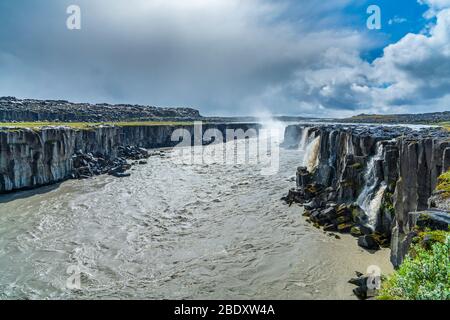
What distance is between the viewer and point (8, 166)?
53844 mm

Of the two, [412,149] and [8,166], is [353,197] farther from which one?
[8,166]

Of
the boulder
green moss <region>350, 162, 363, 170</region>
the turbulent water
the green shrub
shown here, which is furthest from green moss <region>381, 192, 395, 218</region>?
the green shrub

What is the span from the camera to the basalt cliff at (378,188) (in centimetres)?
2520

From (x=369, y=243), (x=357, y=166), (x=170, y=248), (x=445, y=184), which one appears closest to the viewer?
(x=445, y=184)

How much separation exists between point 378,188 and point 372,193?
90 centimetres

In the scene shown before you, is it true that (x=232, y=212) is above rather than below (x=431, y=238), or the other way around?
below

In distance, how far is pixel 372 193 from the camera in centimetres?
3503

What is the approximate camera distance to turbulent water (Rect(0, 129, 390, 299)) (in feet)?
81.9

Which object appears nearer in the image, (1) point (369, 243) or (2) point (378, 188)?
(1) point (369, 243)

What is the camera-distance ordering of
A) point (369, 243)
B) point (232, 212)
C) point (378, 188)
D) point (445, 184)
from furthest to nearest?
point (232, 212) < point (378, 188) < point (369, 243) < point (445, 184)

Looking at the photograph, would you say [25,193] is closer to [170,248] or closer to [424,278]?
[170,248]

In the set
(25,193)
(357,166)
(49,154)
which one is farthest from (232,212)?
(49,154)
